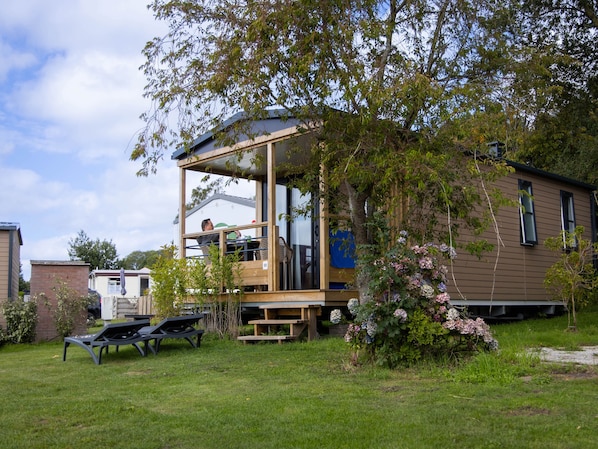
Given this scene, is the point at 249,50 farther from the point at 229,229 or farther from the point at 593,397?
the point at 593,397

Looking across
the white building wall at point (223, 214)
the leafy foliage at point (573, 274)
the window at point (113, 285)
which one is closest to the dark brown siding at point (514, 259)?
the leafy foliage at point (573, 274)

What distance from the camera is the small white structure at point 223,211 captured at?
21.5 metres

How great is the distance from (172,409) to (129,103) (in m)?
4.90

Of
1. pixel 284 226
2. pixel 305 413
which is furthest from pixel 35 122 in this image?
pixel 305 413

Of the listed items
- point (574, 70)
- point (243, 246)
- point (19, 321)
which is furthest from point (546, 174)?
point (19, 321)

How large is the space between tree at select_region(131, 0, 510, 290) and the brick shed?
4940mm

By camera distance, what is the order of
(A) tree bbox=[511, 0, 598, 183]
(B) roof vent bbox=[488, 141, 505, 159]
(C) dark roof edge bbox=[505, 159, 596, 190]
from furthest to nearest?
(A) tree bbox=[511, 0, 598, 183]
(C) dark roof edge bbox=[505, 159, 596, 190]
(B) roof vent bbox=[488, 141, 505, 159]

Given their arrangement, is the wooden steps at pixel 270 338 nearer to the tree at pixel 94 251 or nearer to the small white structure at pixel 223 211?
the small white structure at pixel 223 211

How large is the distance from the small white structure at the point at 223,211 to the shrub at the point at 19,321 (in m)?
9.00

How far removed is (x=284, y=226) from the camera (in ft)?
39.7

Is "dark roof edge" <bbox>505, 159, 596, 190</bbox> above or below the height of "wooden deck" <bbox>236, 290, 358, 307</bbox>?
above

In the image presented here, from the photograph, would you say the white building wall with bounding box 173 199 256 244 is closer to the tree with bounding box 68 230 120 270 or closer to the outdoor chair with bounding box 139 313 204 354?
the outdoor chair with bounding box 139 313 204 354

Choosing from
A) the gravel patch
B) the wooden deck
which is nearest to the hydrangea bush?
the gravel patch

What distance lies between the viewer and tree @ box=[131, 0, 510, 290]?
7.32m
